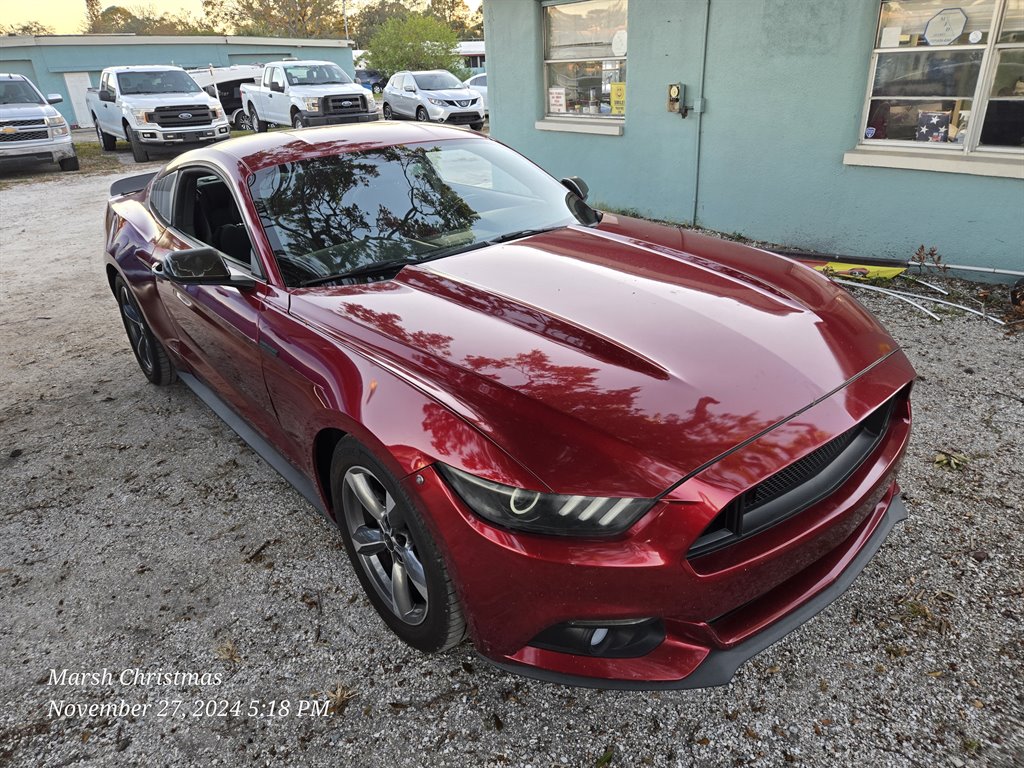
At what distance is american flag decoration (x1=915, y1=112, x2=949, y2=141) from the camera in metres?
5.68

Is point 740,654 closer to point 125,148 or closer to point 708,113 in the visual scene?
point 708,113

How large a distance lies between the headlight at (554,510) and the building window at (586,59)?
738cm

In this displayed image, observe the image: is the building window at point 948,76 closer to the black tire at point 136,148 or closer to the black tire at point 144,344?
the black tire at point 144,344

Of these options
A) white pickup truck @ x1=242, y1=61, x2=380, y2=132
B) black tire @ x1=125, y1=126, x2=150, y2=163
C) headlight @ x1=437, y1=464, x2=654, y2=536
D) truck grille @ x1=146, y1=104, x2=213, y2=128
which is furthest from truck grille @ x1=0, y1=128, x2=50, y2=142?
headlight @ x1=437, y1=464, x2=654, y2=536

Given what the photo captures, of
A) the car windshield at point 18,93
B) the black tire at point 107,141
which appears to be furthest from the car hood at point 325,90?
the car windshield at point 18,93

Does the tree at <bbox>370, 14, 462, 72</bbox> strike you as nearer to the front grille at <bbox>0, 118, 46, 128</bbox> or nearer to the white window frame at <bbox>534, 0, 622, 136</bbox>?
the front grille at <bbox>0, 118, 46, 128</bbox>

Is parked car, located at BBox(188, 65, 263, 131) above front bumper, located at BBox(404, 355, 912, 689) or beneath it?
above

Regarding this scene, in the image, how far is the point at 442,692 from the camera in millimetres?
2225

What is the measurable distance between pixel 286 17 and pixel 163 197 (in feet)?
198

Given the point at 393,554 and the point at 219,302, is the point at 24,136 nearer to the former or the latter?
the point at 219,302

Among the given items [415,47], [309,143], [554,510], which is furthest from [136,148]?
[415,47]

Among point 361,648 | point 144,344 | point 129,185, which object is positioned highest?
point 129,185

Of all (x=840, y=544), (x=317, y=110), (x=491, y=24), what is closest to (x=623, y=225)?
(x=840, y=544)

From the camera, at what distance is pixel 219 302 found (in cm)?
301
